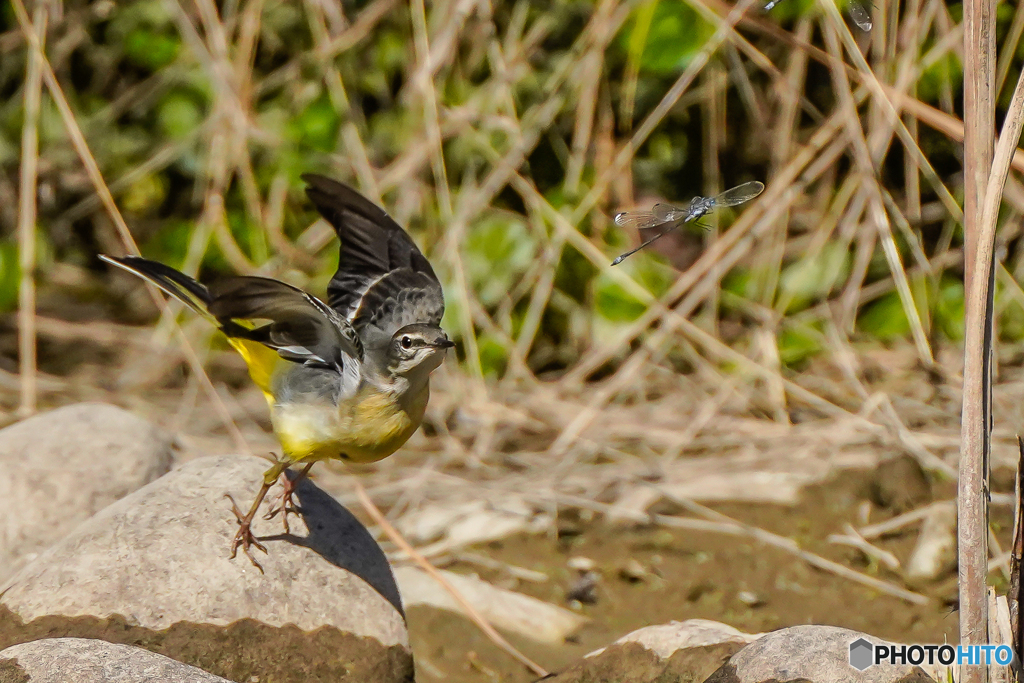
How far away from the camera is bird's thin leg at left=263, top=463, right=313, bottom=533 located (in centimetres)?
346

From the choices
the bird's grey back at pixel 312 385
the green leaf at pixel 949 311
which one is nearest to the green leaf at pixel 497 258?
the green leaf at pixel 949 311

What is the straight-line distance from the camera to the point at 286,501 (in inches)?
138

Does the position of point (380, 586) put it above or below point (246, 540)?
below

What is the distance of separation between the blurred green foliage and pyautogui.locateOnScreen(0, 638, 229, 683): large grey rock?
3266mm

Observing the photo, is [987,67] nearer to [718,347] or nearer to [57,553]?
[57,553]

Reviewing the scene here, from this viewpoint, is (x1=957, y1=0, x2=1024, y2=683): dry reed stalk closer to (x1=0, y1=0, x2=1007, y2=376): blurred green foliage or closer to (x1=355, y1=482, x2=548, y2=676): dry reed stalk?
(x1=355, y1=482, x2=548, y2=676): dry reed stalk

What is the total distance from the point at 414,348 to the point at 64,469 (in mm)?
1482

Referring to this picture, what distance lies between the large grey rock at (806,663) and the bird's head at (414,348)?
3.84ft

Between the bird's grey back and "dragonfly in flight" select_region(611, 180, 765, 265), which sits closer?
"dragonfly in flight" select_region(611, 180, 765, 265)

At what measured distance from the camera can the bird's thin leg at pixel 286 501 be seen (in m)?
3.46

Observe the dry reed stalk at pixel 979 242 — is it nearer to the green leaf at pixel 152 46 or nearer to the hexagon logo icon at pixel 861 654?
the hexagon logo icon at pixel 861 654

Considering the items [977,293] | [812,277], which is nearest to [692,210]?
[977,293]

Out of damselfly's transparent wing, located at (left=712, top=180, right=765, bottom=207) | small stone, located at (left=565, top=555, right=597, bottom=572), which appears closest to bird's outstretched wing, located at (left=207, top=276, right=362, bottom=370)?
damselfly's transparent wing, located at (left=712, top=180, right=765, bottom=207)

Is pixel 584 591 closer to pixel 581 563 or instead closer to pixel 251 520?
pixel 581 563
